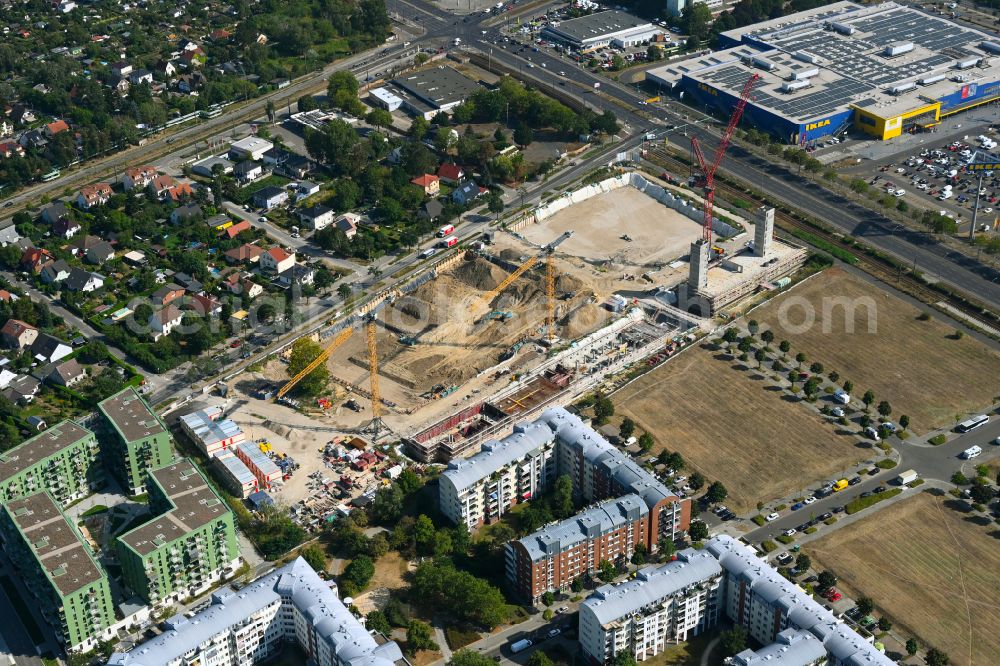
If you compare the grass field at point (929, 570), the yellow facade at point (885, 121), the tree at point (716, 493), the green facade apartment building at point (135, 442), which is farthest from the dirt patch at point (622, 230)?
the green facade apartment building at point (135, 442)

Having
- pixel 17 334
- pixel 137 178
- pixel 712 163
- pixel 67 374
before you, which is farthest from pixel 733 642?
pixel 137 178

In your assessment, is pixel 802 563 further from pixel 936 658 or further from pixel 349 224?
pixel 349 224

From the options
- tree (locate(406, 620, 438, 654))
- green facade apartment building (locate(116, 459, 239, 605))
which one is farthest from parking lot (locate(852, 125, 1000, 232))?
green facade apartment building (locate(116, 459, 239, 605))

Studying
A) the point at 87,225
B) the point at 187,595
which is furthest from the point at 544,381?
the point at 87,225

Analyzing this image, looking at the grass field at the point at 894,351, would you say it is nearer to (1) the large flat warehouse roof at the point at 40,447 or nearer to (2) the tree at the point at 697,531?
(2) the tree at the point at 697,531

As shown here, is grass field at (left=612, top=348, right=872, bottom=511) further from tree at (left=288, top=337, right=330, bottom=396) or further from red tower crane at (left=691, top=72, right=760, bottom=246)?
tree at (left=288, top=337, right=330, bottom=396)

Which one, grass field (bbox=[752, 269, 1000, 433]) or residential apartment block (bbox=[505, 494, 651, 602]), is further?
grass field (bbox=[752, 269, 1000, 433])
